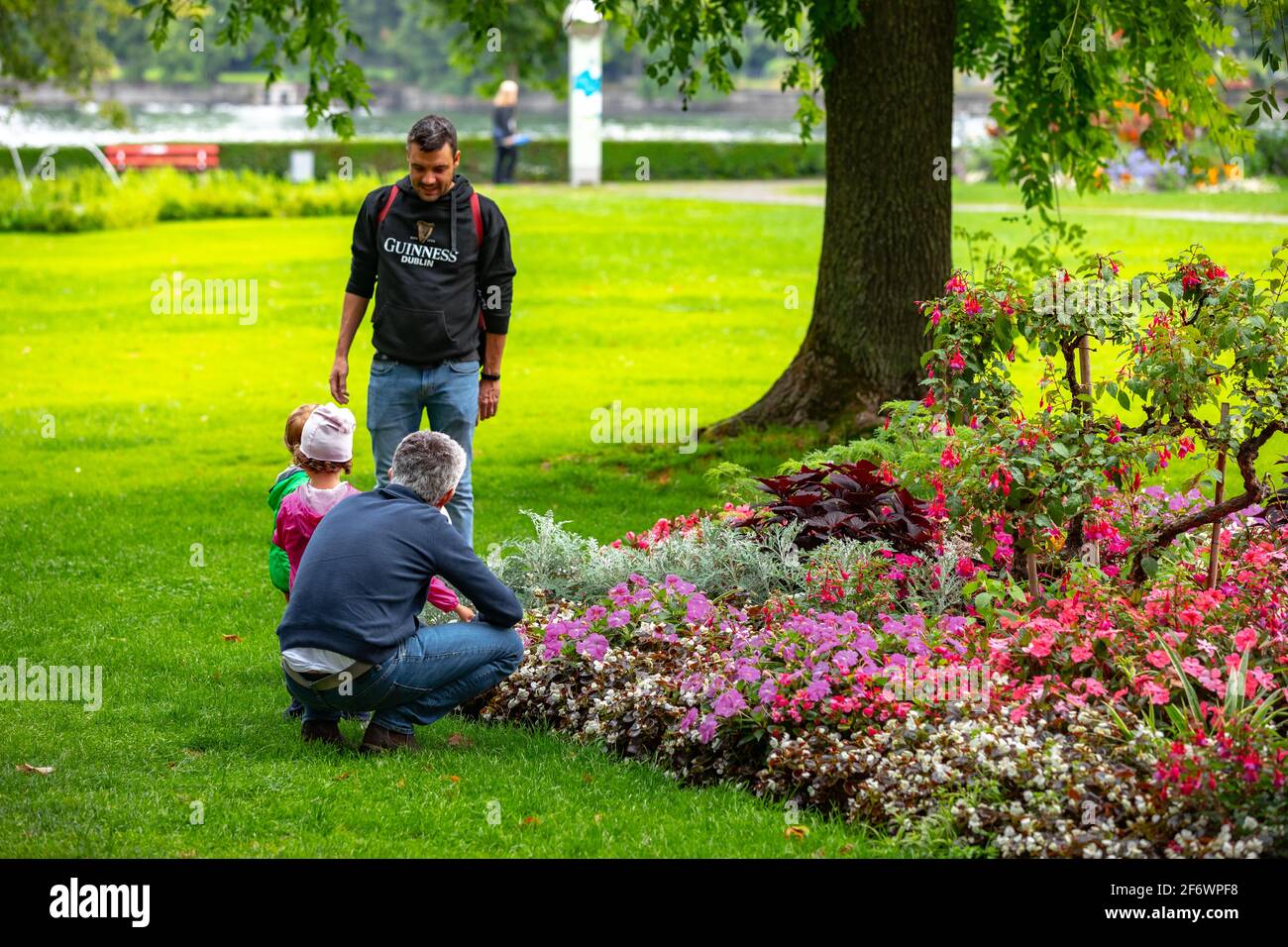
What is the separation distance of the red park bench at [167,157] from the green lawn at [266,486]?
6.37 meters

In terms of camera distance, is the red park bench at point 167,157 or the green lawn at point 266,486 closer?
the green lawn at point 266,486

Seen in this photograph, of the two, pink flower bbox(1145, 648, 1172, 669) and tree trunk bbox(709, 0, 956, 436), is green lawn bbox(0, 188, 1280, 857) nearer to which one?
tree trunk bbox(709, 0, 956, 436)

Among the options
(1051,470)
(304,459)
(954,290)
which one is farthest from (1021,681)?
(304,459)

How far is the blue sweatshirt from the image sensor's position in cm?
511

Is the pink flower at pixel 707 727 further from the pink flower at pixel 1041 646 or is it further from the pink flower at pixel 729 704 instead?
the pink flower at pixel 1041 646

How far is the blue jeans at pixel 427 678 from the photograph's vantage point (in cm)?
522

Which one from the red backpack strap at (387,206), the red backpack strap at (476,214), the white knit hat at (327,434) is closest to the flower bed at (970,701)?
the white knit hat at (327,434)

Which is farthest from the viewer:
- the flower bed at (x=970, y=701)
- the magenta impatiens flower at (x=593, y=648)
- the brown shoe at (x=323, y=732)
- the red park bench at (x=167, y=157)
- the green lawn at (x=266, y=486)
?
the red park bench at (x=167, y=157)
